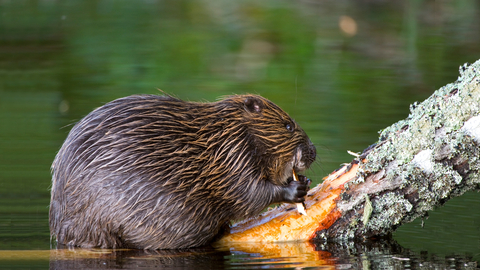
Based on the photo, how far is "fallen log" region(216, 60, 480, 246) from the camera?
347 centimetres

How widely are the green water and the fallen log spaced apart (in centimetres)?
72

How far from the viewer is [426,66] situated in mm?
9188

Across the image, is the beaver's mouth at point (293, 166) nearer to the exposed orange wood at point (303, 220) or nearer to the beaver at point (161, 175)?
the beaver at point (161, 175)

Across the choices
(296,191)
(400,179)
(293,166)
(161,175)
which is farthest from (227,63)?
(400,179)

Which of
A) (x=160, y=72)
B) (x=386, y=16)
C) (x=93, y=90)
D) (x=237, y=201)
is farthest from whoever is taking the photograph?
(x=386, y=16)

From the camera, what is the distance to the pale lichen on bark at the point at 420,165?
11.3 feet

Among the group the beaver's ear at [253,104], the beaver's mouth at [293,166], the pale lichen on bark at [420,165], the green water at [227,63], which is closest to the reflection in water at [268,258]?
the pale lichen on bark at [420,165]

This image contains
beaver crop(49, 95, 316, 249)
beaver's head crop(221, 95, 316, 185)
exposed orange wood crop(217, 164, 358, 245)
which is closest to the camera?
beaver crop(49, 95, 316, 249)

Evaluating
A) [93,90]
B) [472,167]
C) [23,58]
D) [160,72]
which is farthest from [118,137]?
[23,58]

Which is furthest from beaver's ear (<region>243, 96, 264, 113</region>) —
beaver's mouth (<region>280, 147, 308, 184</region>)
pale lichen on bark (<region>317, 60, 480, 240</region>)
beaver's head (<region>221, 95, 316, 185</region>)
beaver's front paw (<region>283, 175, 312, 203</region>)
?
pale lichen on bark (<region>317, 60, 480, 240</region>)

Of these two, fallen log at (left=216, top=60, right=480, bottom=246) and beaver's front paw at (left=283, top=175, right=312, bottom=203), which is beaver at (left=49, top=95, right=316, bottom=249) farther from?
fallen log at (left=216, top=60, right=480, bottom=246)

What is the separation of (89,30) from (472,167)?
772 centimetres

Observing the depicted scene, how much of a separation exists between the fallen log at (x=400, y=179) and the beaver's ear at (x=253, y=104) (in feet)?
2.15

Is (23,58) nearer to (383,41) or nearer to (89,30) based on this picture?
(89,30)
